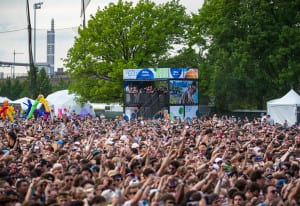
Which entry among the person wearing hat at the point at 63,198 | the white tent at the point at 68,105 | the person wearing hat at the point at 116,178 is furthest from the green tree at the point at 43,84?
the person wearing hat at the point at 63,198

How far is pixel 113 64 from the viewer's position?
5494cm

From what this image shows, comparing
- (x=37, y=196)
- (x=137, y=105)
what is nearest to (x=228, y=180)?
(x=37, y=196)

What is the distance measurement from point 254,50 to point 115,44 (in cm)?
1095

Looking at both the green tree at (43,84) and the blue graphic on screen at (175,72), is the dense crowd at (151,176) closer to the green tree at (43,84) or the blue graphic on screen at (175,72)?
the blue graphic on screen at (175,72)

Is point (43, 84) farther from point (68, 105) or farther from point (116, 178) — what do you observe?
point (116, 178)

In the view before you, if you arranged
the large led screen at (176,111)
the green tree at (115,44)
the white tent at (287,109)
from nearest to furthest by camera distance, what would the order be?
the white tent at (287,109)
the large led screen at (176,111)
the green tree at (115,44)

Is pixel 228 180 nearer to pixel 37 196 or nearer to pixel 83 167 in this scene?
pixel 83 167

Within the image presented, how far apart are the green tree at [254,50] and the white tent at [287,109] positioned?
356 inches

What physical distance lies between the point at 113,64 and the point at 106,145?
34.2m

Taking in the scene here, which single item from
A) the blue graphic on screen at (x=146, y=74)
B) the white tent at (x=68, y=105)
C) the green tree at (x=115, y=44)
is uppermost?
the green tree at (x=115, y=44)

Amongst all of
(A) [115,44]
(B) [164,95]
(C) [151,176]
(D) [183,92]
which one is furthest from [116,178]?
(A) [115,44]

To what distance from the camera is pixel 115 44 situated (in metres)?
56.5

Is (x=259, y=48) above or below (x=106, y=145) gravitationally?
above

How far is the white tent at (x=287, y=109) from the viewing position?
130 feet
